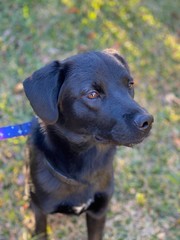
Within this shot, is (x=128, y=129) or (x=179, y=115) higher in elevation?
(x=128, y=129)

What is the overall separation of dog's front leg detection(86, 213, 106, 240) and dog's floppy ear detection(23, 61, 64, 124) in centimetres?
110

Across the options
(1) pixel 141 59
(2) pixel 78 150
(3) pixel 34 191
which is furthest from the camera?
(1) pixel 141 59

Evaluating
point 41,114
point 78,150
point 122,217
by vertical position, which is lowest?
point 122,217

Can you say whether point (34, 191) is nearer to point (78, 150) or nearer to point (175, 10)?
point (78, 150)

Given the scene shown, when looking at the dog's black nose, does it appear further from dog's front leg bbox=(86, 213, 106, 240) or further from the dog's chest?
dog's front leg bbox=(86, 213, 106, 240)

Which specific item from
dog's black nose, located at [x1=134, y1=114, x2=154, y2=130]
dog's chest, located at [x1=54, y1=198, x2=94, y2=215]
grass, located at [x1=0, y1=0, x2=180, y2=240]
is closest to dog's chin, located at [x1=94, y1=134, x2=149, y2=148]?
dog's black nose, located at [x1=134, y1=114, x2=154, y2=130]

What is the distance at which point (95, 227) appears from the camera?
3.37 meters

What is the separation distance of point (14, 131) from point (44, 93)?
24.6 inches

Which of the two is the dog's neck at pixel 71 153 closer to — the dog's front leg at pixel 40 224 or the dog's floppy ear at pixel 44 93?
the dog's floppy ear at pixel 44 93

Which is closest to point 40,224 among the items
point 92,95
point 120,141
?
point 120,141

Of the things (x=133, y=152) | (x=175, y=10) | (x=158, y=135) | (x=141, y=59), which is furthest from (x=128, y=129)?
(x=175, y=10)

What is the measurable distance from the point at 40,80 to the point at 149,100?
8.73 ft

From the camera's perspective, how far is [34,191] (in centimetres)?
312

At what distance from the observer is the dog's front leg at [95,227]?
333 cm
